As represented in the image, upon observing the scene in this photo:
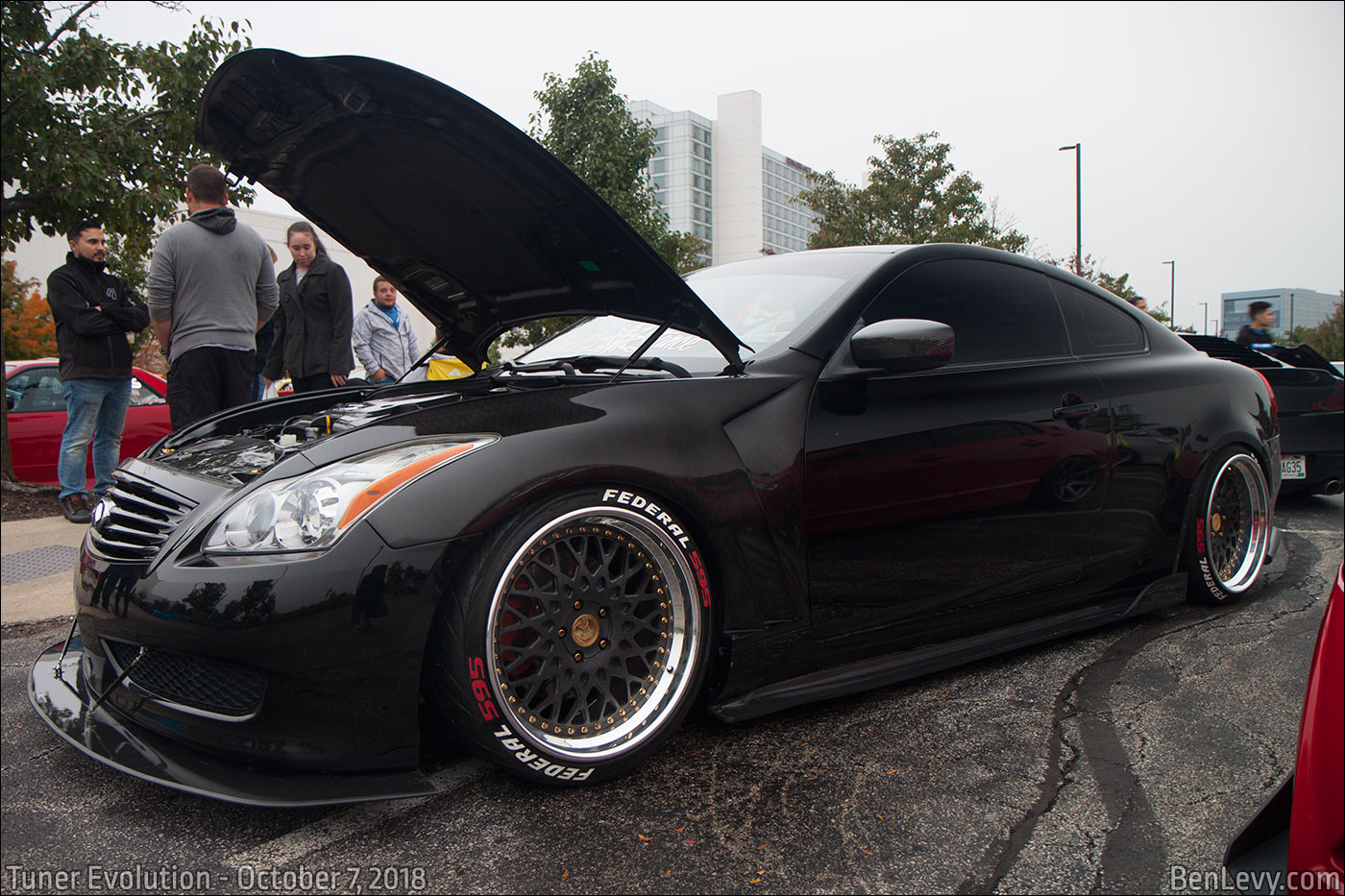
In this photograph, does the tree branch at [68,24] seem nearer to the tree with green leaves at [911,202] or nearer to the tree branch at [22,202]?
the tree branch at [22,202]

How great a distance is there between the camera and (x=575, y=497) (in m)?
A: 2.07

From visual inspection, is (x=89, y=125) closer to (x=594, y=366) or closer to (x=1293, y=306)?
(x=594, y=366)

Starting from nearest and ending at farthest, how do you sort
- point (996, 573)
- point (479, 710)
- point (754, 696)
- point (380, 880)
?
point (380, 880) → point (479, 710) → point (754, 696) → point (996, 573)

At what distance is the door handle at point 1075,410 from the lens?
117 inches

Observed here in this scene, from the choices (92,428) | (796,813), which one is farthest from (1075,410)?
(92,428)

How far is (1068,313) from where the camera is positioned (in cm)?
330

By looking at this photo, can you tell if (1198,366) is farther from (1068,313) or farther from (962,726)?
(962,726)

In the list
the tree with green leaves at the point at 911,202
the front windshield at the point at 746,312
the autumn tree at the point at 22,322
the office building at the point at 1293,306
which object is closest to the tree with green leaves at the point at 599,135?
the tree with green leaves at the point at 911,202

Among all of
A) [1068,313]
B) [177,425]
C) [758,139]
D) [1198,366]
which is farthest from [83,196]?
[758,139]

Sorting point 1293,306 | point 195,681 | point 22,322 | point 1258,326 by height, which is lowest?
point 195,681

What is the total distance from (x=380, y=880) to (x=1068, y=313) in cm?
286

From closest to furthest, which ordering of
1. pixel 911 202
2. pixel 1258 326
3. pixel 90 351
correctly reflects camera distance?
pixel 90 351
pixel 1258 326
pixel 911 202

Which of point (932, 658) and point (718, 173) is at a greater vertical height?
point (718, 173)

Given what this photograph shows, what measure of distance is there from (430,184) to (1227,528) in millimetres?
3327
